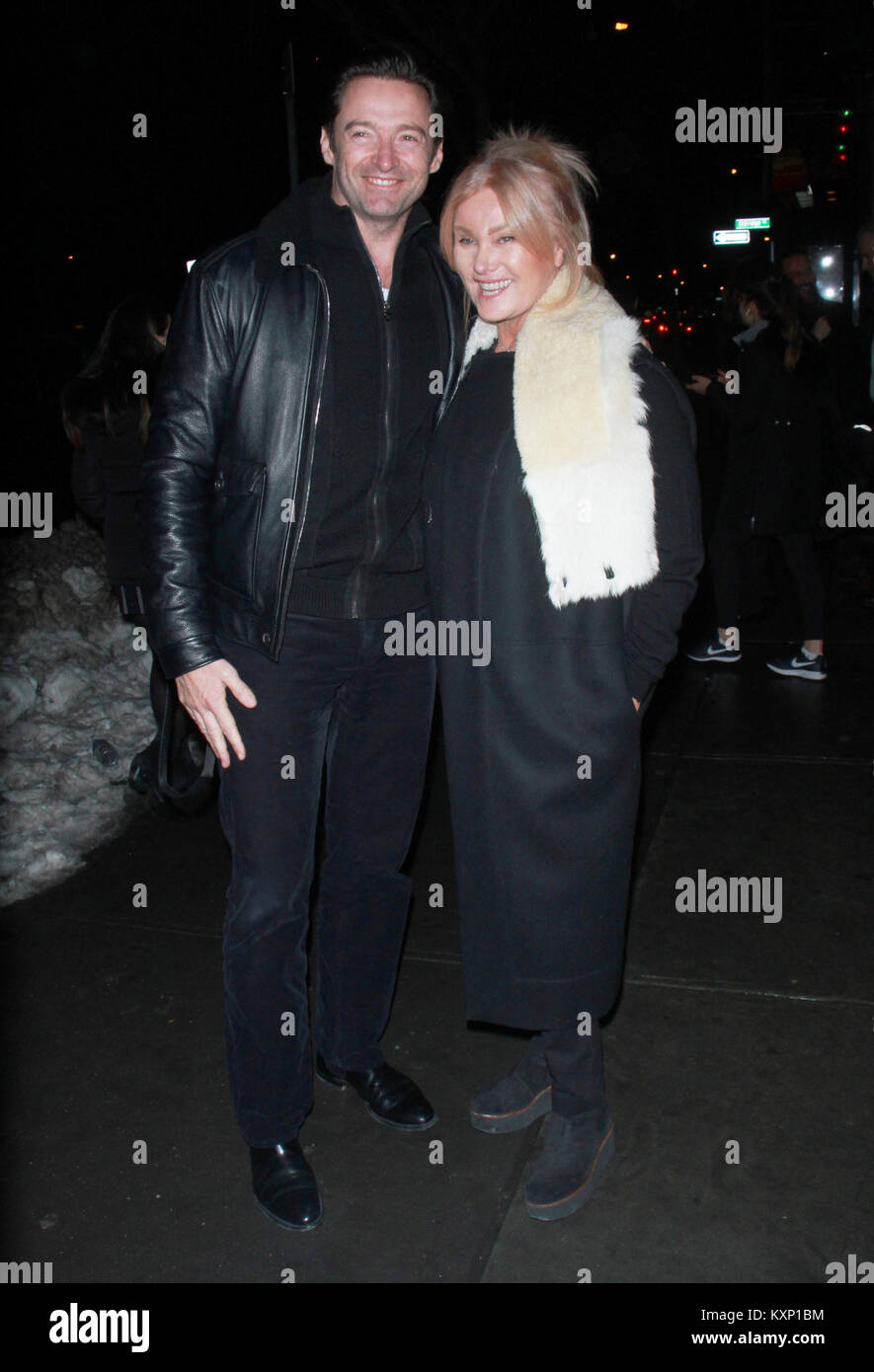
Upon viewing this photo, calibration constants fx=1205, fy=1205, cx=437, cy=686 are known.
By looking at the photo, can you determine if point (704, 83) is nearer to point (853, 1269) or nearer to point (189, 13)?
point (189, 13)

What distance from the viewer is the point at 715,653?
276 inches

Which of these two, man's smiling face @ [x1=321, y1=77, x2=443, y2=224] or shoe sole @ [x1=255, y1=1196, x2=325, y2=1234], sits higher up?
man's smiling face @ [x1=321, y1=77, x2=443, y2=224]

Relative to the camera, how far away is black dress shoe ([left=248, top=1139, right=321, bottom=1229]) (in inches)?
104

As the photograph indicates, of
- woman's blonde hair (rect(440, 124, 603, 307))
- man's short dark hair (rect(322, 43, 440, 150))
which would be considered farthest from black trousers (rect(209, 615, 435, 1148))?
man's short dark hair (rect(322, 43, 440, 150))

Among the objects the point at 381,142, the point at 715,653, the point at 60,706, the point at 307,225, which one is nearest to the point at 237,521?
the point at 307,225

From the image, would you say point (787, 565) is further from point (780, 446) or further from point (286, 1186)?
point (286, 1186)

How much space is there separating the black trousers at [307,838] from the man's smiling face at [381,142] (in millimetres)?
→ 880

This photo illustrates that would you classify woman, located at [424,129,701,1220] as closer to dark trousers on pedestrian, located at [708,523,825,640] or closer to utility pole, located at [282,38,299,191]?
utility pole, located at [282,38,299,191]

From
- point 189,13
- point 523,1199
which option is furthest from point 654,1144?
point 189,13

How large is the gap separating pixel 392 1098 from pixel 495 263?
6.52ft

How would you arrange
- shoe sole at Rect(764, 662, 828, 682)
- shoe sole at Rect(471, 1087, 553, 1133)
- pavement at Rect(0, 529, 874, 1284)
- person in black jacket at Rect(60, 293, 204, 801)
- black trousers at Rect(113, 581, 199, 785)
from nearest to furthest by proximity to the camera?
pavement at Rect(0, 529, 874, 1284), shoe sole at Rect(471, 1087, 553, 1133), black trousers at Rect(113, 581, 199, 785), person in black jacket at Rect(60, 293, 204, 801), shoe sole at Rect(764, 662, 828, 682)

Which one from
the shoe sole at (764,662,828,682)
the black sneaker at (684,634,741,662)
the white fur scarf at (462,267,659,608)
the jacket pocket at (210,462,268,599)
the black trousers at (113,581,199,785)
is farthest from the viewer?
the black sneaker at (684,634,741,662)

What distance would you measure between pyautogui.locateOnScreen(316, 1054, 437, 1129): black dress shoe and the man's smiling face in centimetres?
205

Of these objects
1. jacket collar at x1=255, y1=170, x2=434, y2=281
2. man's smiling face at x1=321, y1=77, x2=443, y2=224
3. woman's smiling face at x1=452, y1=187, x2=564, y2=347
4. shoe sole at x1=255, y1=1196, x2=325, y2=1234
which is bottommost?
shoe sole at x1=255, y1=1196, x2=325, y2=1234
